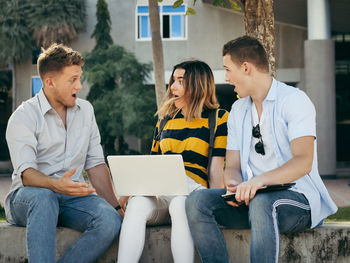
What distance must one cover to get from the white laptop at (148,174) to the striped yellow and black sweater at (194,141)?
1.16 feet

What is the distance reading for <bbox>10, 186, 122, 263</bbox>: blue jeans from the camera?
11.2 feet

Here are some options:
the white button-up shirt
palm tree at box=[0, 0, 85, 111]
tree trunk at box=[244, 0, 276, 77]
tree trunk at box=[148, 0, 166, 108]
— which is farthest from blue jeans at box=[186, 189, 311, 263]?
palm tree at box=[0, 0, 85, 111]

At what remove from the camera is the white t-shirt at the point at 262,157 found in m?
3.64

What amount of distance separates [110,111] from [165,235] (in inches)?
591

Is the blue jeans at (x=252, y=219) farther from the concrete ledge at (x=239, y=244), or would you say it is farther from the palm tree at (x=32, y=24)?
the palm tree at (x=32, y=24)

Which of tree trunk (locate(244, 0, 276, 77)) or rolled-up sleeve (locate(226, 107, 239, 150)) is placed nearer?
rolled-up sleeve (locate(226, 107, 239, 150))

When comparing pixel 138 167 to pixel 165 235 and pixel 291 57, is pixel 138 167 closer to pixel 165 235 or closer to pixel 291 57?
pixel 165 235

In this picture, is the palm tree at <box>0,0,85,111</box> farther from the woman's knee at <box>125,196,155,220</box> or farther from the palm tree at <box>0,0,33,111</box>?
the woman's knee at <box>125,196,155,220</box>

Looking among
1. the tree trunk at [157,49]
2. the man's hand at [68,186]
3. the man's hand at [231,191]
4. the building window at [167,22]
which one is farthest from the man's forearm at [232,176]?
the building window at [167,22]

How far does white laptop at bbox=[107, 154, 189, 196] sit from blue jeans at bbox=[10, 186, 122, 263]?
22 centimetres

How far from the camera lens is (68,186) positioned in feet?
11.8

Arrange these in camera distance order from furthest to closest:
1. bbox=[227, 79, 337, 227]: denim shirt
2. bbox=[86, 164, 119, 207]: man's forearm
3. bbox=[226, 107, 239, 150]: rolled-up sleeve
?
1. bbox=[86, 164, 119, 207]: man's forearm
2. bbox=[226, 107, 239, 150]: rolled-up sleeve
3. bbox=[227, 79, 337, 227]: denim shirt

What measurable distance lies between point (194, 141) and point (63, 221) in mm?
1086

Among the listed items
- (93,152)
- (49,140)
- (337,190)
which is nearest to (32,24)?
(337,190)
